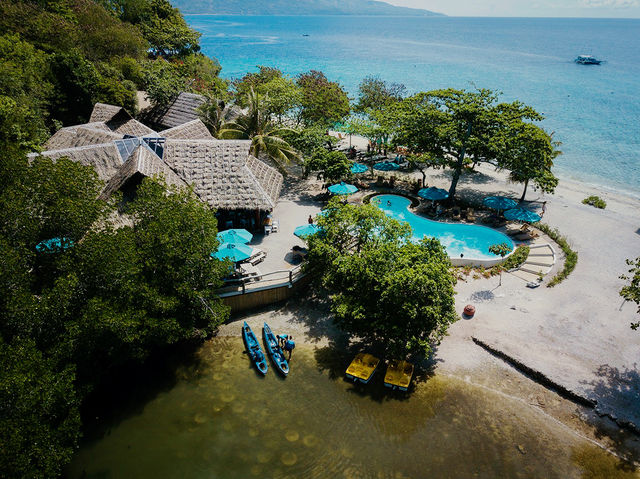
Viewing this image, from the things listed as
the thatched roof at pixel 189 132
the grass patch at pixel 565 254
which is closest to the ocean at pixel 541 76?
the grass patch at pixel 565 254

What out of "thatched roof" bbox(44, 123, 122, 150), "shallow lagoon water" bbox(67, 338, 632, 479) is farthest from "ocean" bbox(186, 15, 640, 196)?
"thatched roof" bbox(44, 123, 122, 150)

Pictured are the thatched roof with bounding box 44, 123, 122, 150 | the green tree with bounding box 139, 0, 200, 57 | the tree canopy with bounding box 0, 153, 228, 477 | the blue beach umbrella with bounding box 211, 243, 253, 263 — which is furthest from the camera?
the green tree with bounding box 139, 0, 200, 57

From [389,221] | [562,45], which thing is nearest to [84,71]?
[389,221]

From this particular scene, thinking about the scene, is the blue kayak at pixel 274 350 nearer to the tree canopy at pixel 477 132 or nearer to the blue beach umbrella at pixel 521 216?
the blue beach umbrella at pixel 521 216

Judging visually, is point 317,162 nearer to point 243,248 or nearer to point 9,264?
point 243,248

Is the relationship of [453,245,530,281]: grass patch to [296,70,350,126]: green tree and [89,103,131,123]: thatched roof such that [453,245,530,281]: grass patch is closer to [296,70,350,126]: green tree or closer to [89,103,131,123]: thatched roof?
[296,70,350,126]: green tree
